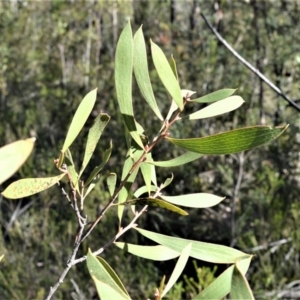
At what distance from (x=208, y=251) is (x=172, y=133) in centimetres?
229

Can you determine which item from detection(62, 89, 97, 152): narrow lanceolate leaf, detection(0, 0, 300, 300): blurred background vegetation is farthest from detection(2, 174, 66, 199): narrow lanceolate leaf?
detection(0, 0, 300, 300): blurred background vegetation

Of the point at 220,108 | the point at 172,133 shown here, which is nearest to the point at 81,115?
the point at 220,108

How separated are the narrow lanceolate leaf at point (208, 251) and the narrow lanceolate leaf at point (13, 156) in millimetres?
191

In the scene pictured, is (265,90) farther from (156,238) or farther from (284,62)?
(156,238)

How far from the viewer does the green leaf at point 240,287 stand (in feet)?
1.01

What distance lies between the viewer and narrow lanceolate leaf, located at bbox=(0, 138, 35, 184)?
12.8 inches

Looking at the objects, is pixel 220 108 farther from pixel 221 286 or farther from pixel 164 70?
pixel 221 286

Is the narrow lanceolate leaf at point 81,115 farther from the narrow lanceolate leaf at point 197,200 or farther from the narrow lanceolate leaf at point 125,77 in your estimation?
the narrow lanceolate leaf at point 197,200

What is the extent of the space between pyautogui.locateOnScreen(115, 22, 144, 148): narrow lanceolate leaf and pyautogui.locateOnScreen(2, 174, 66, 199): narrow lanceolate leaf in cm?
9

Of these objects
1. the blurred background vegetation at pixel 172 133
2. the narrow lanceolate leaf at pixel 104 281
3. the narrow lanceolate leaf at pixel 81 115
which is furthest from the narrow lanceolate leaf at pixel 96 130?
the blurred background vegetation at pixel 172 133

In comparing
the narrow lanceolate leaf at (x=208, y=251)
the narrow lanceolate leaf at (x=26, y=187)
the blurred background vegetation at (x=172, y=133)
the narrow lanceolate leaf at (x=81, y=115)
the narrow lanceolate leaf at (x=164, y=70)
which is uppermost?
the narrow lanceolate leaf at (x=164, y=70)

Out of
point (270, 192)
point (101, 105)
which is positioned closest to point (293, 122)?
point (270, 192)

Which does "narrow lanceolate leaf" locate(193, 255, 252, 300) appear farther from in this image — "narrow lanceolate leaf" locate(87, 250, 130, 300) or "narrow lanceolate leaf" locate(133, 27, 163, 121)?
"narrow lanceolate leaf" locate(133, 27, 163, 121)

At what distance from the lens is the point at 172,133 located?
8.98 ft
